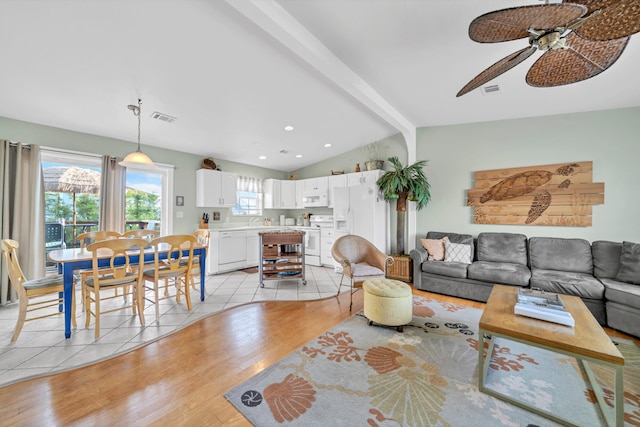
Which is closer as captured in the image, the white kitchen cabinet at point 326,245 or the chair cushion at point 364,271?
the chair cushion at point 364,271

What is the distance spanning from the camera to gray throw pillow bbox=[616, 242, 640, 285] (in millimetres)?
2816

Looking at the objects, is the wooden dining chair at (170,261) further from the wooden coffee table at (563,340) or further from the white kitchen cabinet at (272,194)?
the white kitchen cabinet at (272,194)

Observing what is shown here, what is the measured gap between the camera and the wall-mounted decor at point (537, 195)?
11.6 ft

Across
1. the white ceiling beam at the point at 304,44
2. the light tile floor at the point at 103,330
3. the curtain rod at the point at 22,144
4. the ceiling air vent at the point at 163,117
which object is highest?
the white ceiling beam at the point at 304,44

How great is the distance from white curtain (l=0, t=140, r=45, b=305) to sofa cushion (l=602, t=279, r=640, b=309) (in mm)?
7174

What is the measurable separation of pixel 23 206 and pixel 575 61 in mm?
6121

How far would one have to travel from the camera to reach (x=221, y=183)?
5.42 metres

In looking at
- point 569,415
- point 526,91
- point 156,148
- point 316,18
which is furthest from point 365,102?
point 156,148

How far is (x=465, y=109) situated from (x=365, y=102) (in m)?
1.68

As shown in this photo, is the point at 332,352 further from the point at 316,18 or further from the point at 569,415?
the point at 316,18

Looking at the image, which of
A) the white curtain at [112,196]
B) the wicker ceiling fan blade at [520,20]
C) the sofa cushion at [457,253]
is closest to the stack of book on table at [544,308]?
the sofa cushion at [457,253]

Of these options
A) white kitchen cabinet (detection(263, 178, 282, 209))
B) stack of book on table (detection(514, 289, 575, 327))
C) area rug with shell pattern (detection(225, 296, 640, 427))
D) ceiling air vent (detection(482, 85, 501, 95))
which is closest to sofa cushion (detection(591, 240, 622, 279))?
area rug with shell pattern (detection(225, 296, 640, 427))

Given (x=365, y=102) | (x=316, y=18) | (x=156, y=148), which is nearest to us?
(x=316, y=18)

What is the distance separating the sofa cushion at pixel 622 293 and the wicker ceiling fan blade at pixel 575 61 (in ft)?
7.62
